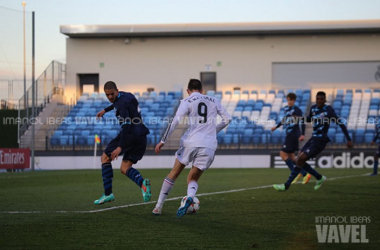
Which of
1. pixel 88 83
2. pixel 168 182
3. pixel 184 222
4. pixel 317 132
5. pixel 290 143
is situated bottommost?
pixel 184 222

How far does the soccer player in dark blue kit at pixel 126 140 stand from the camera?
9984 millimetres

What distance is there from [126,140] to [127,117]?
1.16 feet

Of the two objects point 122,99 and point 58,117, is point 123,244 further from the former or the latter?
point 58,117

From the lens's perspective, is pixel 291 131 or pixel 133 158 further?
pixel 291 131

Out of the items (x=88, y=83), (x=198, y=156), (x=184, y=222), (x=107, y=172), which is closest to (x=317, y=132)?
(x=107, y=172)

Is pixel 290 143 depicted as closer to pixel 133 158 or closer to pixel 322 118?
pixel 322 118

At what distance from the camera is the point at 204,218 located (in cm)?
890

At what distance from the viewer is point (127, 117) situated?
999cm

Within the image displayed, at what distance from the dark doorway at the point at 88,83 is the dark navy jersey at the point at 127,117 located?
3232 centimetres

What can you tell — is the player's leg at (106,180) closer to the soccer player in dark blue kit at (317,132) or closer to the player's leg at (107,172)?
the player's leg at (107,172)

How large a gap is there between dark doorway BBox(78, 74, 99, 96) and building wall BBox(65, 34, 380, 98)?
0.52 m

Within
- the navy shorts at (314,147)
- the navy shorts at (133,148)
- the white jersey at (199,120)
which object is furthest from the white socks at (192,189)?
the navy shorts at (314,147)

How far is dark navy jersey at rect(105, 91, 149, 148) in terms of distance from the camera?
A: 32.8ft

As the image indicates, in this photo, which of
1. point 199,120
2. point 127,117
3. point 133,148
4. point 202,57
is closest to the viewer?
point 199,120
